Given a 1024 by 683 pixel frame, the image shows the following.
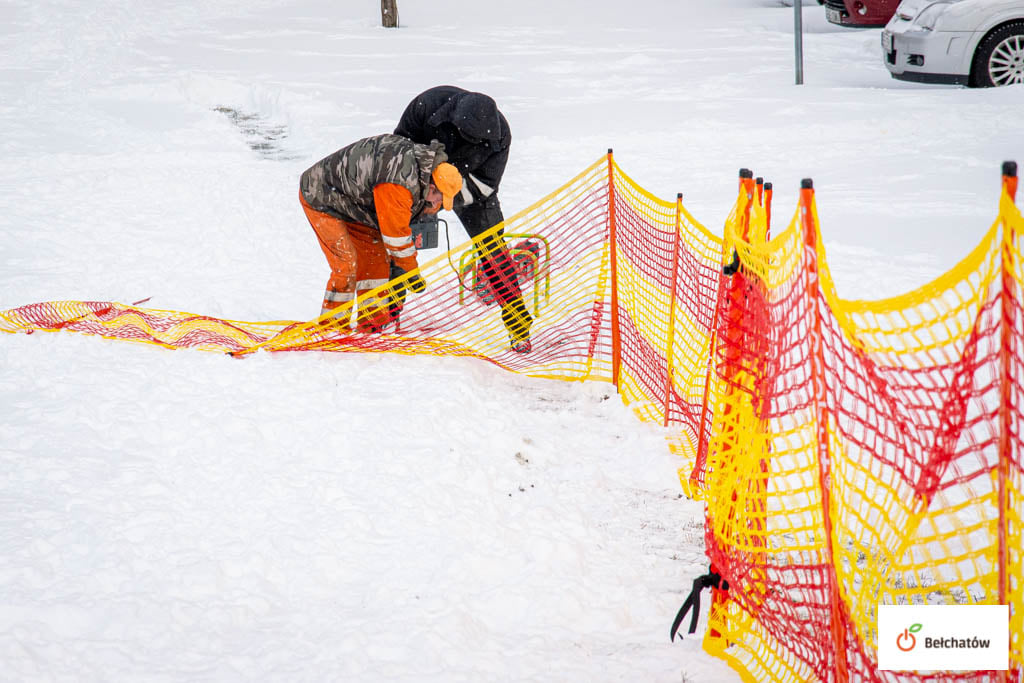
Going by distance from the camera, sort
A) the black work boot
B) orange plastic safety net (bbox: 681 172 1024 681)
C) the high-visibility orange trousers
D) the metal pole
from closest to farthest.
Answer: orange plastic safety net (bbox: 681 172 1024 681) < the high-visibility orange trousers < the black work boot < the metal pole

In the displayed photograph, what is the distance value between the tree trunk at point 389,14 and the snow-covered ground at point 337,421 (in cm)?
438

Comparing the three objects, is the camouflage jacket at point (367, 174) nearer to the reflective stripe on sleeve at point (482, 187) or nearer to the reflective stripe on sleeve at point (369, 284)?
the reflective stripe on sleeve at point (369, 284)

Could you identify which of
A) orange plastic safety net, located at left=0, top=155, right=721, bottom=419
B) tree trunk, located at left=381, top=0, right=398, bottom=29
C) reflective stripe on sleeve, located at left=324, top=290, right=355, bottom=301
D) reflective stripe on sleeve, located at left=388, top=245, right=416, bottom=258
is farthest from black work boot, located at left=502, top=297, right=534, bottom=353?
tree trunk, located at left=381, top=0, right=398, bottom=29

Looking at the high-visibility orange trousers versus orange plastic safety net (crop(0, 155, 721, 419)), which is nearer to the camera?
orange plastic safety net (crop(0, 155, 721, 419))

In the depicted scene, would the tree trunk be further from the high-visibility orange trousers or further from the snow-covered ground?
the high-visibility orange trousers

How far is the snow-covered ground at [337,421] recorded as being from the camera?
116 inches

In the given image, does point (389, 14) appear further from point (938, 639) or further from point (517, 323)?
point (938, 639)

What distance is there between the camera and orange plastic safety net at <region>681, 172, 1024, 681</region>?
82.6 inches

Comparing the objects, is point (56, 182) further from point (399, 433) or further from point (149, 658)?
point (149, 658)

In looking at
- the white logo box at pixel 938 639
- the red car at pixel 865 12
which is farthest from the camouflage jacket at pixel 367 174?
the red car at pixel 865 12

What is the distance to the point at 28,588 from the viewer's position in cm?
300

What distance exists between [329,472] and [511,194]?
4770mm

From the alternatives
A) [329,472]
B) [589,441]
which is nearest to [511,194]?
[589,441]

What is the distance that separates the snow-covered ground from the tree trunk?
4380 mm
